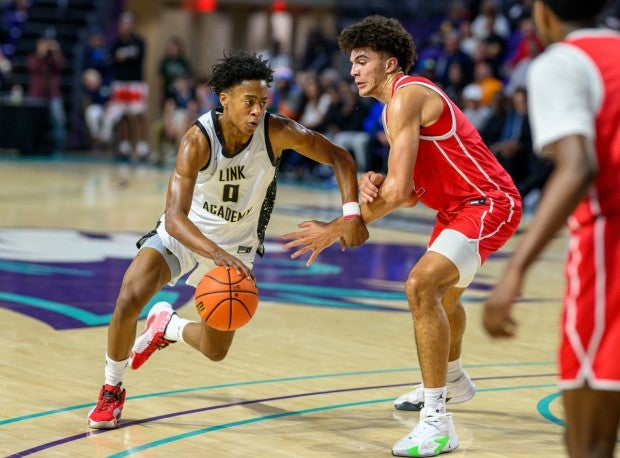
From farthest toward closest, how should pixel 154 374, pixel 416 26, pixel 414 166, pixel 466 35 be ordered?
pixel 416 26, pixel 466 35, pixel 154 374, pixel 414 166

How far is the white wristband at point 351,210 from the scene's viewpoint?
5590 mm

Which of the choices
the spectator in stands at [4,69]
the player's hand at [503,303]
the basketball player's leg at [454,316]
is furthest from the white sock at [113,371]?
the spectator in stands at [4,69]

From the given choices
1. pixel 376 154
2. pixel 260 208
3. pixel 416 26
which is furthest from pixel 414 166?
pixel 416 26

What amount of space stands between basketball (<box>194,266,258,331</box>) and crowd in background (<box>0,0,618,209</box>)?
1060 cm

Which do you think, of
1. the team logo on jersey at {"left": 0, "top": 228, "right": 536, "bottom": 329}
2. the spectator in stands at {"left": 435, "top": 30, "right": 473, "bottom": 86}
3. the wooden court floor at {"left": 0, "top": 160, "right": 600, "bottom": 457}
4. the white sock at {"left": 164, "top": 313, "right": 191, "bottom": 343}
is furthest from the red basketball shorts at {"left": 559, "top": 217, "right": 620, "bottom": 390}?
the spectator in stands at {"left": 435, "top": 30, "right": 473, "bottom": 86}

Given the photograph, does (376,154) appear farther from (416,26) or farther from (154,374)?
(154,374)

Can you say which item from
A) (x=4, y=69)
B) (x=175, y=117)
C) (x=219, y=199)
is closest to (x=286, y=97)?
(x=175, y=117)

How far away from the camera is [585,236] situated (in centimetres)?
320

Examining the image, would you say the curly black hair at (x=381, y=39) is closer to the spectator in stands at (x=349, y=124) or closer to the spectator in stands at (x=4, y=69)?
the spectator in stands at (x=349, y=124)

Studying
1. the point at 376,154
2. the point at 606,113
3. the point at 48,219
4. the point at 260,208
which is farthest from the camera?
the point at 376,154

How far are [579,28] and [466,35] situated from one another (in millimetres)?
17159

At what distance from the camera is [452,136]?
5.52 meters

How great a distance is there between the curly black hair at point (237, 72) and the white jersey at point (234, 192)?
16 cm

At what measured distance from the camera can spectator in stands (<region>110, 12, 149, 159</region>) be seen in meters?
21.1
